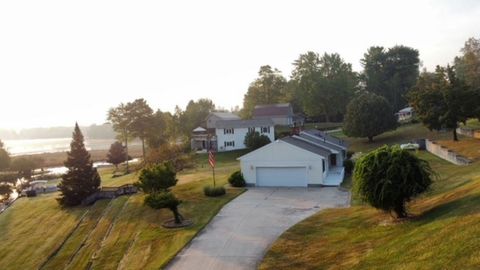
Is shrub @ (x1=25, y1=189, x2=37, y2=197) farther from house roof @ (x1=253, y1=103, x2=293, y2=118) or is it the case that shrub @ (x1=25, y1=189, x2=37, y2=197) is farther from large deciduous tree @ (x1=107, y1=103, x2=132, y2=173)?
house roof @ (x1=253, y1=103, x2=293, y2=118)

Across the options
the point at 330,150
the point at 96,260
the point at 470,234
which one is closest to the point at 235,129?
the point at 330,150

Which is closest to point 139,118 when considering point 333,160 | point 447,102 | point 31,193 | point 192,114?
point 192,114

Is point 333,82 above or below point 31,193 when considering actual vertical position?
above

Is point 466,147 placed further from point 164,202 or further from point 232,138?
point 232,138

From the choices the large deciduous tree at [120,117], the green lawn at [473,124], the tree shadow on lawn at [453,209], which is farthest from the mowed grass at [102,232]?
the green lawn at [473,124]

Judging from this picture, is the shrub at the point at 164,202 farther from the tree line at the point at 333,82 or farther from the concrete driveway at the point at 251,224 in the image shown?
the tree line at the point at 333,82

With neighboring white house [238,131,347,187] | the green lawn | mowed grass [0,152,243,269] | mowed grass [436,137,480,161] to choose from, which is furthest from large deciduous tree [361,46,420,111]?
mowed grass [0,152,243,269]

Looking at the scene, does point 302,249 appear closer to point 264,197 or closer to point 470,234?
point 470,234
